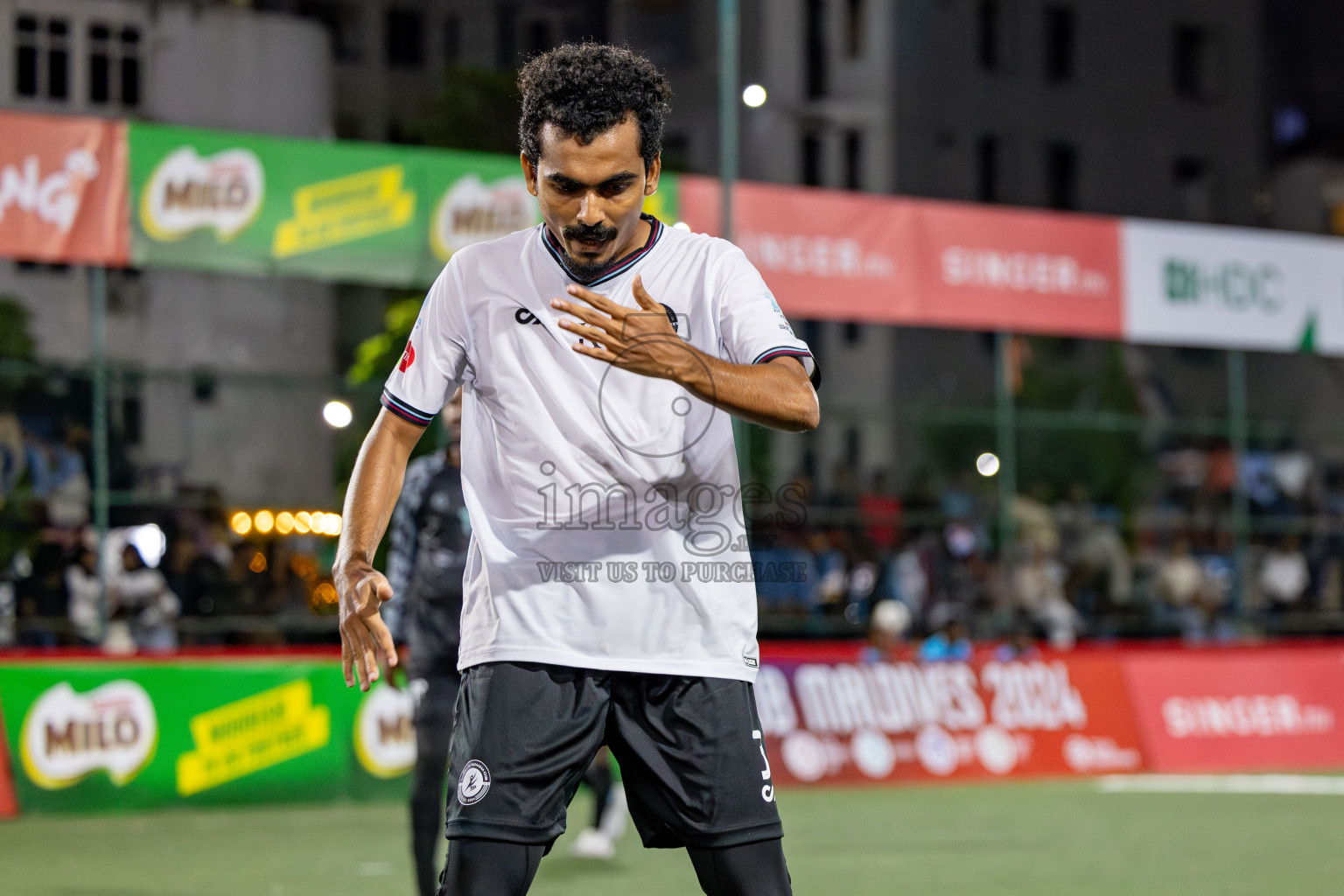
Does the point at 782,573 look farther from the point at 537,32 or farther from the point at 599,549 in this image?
the point at 537,32

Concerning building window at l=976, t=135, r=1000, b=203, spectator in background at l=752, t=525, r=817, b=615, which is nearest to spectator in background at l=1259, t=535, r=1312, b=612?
spectator in background at l=752, t=525, r=817, b=615

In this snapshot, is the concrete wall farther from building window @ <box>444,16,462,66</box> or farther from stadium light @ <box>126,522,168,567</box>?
building window @ <box>444,16,462,66</box>

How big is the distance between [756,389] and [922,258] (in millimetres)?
12620

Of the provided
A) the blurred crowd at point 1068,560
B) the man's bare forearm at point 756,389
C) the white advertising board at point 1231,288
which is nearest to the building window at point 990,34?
the blurred crowd at point 1068,560

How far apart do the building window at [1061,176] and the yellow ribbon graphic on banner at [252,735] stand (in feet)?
97.8

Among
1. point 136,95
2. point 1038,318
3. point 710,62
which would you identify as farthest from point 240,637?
point 710,62

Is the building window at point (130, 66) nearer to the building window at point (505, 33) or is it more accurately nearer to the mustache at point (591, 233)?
the building window at point (505, 33)

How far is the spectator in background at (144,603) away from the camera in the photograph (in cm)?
1323

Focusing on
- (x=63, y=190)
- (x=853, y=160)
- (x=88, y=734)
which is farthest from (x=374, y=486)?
(x=853, y=160)

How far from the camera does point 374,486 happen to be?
11.7 feet

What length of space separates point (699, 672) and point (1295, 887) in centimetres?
566

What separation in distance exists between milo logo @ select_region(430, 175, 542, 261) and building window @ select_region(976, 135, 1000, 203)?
25.5 meters

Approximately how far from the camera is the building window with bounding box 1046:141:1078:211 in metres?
38.9

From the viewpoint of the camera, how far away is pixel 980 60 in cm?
3784
